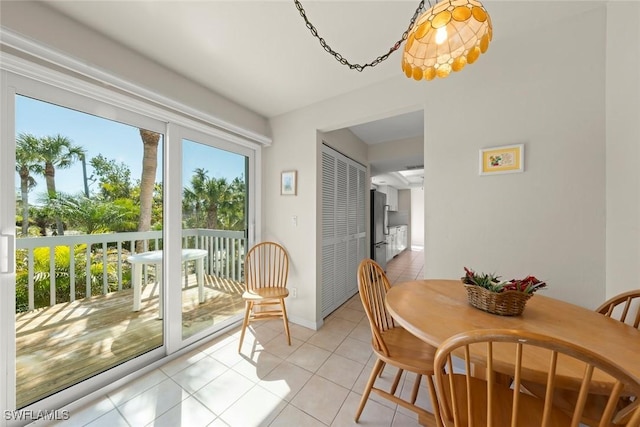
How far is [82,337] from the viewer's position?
1.53 meters

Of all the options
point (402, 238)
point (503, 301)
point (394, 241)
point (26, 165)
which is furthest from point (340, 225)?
point (402, 238)

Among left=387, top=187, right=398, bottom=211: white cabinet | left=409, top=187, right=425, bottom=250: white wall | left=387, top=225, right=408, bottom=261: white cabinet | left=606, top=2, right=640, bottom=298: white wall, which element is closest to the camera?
left=606, top=2, right=640, bottom=298: white wall

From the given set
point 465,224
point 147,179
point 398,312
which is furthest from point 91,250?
point 465,224

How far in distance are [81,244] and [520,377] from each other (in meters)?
2.37

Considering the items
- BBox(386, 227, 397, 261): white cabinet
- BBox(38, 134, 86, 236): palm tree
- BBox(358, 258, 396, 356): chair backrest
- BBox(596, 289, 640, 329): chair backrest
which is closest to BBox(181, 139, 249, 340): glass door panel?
BBox(38, 134, 86, 236): palm tree

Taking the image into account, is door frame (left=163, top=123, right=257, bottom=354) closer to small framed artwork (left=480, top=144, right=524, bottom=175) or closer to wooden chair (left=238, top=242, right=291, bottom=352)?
wooden chair (left=238, top=242, right=291, bottom=352)

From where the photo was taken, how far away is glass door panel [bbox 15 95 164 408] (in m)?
1.29

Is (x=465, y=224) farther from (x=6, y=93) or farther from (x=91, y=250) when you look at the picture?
(x=6, y=93)

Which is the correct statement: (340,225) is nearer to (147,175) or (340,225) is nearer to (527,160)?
(527,160)

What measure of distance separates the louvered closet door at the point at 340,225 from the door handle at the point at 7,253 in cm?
219

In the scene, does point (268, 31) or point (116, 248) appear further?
point (116, 248)

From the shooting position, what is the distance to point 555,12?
134cm

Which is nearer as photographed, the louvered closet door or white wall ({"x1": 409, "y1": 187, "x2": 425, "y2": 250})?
the louvered closet door

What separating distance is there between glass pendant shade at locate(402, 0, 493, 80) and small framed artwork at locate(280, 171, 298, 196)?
162 cm
